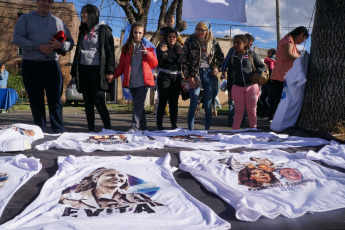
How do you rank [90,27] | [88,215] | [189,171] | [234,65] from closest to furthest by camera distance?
[88,215], [189,171], [90,27], [234,65]

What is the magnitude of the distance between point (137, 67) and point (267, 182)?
2.79 meters

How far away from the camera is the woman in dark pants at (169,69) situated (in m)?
4.21

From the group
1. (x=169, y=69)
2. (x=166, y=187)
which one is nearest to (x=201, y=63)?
(x=169, y=69)

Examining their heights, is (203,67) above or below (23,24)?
below

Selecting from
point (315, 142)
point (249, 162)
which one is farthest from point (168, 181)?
point (315, 142)

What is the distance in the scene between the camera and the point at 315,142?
2660mm

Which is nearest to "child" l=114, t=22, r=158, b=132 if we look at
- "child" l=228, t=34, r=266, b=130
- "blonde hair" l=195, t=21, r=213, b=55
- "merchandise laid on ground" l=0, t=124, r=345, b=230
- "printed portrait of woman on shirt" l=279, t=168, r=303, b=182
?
"blonde hair" l=195, t=21, r=213, b=55

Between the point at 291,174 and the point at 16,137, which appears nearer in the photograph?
the point at 291,174

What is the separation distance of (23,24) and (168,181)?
2936mm

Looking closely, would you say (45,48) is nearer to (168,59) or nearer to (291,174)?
(168,59)

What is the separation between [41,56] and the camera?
11.6 feet

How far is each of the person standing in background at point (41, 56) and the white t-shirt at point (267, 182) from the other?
220 cm

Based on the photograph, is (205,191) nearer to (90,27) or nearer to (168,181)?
(168,181)

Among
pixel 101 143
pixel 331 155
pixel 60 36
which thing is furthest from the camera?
pixel 60 36
